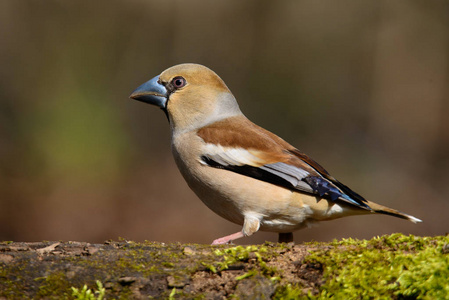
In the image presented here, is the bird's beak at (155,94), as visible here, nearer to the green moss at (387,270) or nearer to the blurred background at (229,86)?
the green moss at (387,270)

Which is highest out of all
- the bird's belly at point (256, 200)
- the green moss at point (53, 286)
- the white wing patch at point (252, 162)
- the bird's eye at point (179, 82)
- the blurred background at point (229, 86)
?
the blurred background at point (229, 86)

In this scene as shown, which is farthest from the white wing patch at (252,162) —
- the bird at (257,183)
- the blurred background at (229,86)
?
the blurred background at (229,86)

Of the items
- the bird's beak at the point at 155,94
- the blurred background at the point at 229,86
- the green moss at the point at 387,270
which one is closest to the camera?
the green moss at the point at 387,270

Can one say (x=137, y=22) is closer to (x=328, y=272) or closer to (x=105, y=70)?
(x=105, y=70)

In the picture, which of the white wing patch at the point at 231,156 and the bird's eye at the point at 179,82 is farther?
the bird's eye at the point at 179,82

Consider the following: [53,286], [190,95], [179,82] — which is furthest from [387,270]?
[179,82]

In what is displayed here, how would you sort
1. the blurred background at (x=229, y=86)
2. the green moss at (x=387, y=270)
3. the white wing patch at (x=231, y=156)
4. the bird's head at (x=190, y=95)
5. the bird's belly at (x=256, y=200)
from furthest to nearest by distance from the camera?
the blurred background at (x=229, y=86)
the bird's head at (x=190, y=95)
the white wing patch at (x=231, y=156)
the bird's belly at (x=256, y=200)
the green moss at (x=387, y=270)

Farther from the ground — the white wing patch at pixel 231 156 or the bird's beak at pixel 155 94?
the bird's beak at pixel 155 94

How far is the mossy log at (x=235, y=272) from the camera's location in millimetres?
2436

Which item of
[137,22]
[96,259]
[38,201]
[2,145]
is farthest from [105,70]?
[96,259]

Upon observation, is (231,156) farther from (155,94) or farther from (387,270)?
(387,270)

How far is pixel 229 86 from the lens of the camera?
10.8m

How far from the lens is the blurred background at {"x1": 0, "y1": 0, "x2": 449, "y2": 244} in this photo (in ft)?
29.9

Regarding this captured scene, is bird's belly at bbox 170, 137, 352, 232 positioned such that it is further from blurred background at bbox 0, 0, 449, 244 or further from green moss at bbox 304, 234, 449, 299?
blurred background at bbox 0, 0, 449, 244
